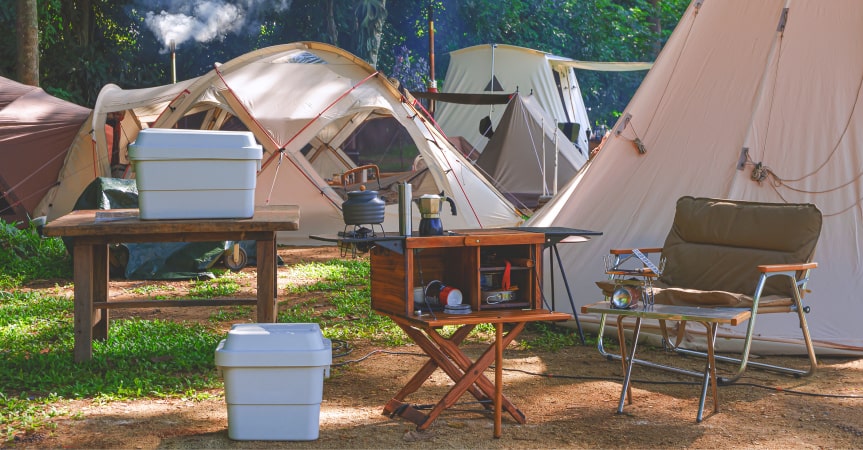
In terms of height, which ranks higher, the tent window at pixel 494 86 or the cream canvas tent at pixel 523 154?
the tent window at pixel 494 86

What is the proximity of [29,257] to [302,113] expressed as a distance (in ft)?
9.64

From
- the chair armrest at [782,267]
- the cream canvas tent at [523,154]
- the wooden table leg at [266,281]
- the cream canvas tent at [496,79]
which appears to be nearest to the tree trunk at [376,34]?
the cream canvas tent at [496,79]

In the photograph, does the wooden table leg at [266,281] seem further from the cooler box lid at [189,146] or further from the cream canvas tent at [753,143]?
the cream canvas tent at [753,143]

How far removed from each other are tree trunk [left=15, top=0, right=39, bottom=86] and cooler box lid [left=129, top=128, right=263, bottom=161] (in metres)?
8.46

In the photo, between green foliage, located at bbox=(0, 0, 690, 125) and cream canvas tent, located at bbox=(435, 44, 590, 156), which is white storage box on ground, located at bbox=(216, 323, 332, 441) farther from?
cream canvas tent, located at bbox=(435, 44, 590, 156)

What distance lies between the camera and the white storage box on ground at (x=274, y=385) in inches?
145

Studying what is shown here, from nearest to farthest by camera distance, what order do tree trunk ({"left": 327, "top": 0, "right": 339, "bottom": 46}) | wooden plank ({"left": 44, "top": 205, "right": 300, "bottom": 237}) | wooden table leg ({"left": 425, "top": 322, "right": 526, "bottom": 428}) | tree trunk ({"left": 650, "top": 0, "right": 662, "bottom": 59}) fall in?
1. wooden table leg ({"left": 425, "top": 322, "right": 526, "bottom": 428})
2. wooden plank ({"left": 44, "top": 205, "right": 300, "bottom": 237})
3. tree trunk ({"left": 327, "top": 0, "right": 339, "bottom": 46})
4. tree trunk ({"left": 650, "top": 0, "right": 662, "bottom": 59})

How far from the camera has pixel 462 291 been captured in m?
4.11

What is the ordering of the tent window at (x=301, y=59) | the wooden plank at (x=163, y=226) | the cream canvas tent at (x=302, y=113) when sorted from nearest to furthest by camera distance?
the wooden plank at (x=163, y=226) → the cream canvas tent at (x=302, y=113) → the tent window at (x=301, y=59)

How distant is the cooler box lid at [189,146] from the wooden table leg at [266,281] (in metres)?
0.52

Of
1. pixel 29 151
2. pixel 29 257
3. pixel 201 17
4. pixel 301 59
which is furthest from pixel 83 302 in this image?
pixel 201 17

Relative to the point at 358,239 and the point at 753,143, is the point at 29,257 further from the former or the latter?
the point at 753,143

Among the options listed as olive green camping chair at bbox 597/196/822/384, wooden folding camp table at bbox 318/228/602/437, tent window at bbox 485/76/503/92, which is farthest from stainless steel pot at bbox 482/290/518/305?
tent window at bbox 485/76/503/92

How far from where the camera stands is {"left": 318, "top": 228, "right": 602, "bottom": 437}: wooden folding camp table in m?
3.88
